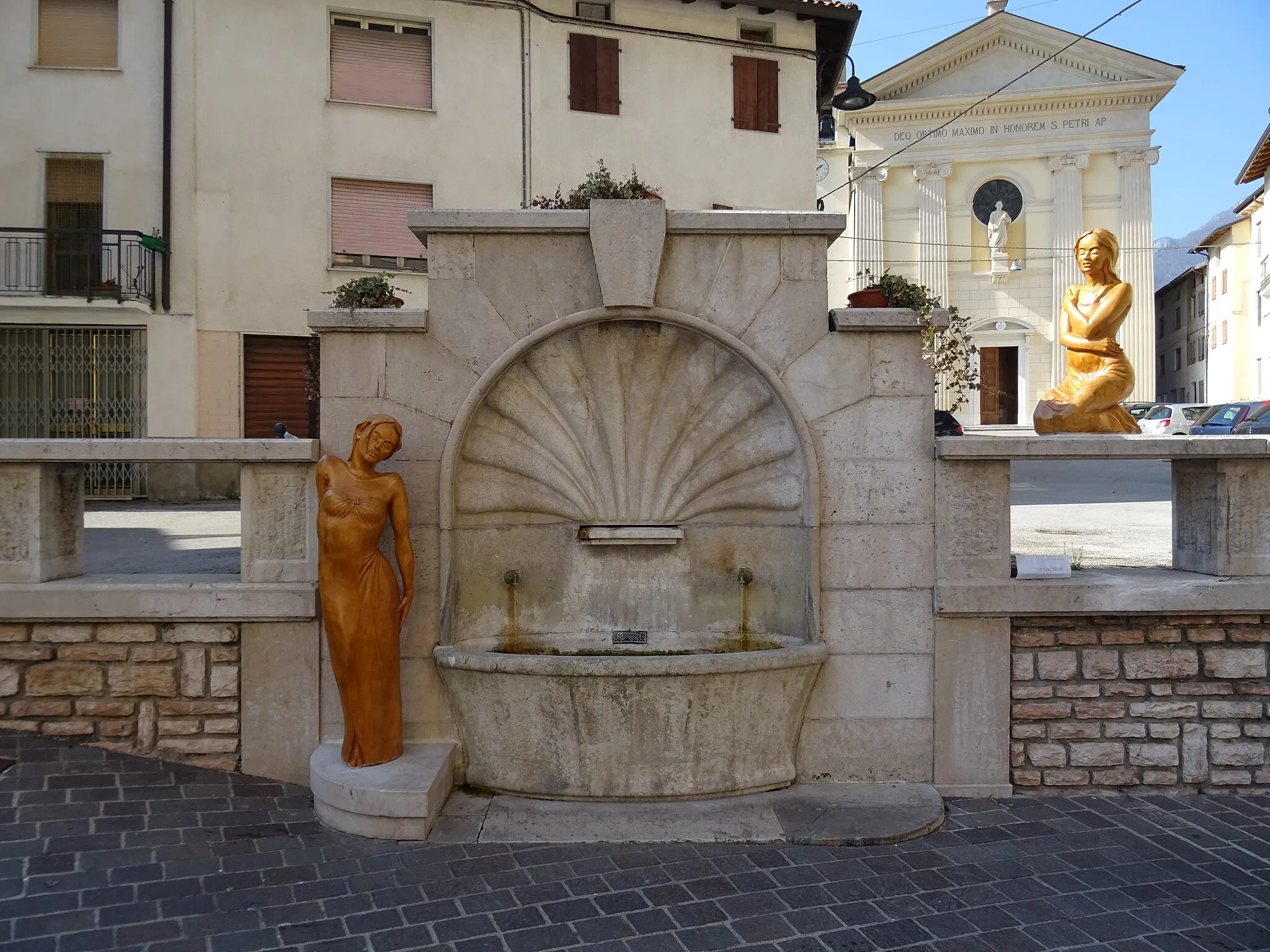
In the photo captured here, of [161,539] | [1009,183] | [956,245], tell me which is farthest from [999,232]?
[161,539]

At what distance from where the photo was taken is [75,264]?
47.9 ft

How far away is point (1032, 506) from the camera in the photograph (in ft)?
35.5

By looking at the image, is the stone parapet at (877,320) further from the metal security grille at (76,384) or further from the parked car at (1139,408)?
the parked car at (1139,408)

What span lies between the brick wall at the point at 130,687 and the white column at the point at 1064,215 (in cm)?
2782

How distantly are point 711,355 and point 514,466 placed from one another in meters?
1.21

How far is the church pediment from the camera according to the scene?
2941 centimetres

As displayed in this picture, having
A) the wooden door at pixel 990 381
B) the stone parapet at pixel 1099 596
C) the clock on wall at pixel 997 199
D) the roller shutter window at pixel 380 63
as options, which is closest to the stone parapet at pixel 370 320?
the stone parapet at pixel 1099 596

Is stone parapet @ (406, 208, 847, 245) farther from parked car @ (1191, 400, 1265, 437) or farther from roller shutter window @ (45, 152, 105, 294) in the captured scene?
parked car @ (1191, 400, 1265, 437)

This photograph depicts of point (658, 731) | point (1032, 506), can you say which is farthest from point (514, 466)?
point (1032, 506)

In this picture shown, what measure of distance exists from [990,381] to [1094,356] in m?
25.4

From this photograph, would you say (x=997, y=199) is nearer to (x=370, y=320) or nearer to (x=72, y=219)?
(x=72, y=219)

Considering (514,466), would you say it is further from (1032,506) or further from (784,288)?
(1032,506)

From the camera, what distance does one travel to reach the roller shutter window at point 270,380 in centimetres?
1485

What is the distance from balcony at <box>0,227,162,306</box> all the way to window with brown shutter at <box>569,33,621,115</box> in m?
6.84
